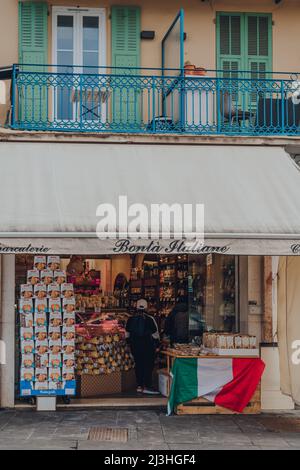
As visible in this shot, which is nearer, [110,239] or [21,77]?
[110,239]

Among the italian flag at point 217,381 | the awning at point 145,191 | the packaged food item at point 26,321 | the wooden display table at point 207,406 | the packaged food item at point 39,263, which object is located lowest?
the wooden display table at point 207,406

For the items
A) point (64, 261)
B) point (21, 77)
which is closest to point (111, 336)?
point (64, 261)

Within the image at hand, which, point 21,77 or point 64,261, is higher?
point 21,77

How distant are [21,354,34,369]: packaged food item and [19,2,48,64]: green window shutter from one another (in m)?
5.18

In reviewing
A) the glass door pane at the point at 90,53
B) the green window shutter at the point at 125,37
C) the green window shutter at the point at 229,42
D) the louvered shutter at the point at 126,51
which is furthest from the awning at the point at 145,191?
the green window shutter at the point at 229,42


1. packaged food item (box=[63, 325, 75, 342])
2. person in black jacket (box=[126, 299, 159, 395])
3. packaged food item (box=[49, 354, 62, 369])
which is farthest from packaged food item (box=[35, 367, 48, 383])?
person in black jacket (box=[126, 299, 159, 395])

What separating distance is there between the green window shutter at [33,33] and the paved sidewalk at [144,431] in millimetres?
6205

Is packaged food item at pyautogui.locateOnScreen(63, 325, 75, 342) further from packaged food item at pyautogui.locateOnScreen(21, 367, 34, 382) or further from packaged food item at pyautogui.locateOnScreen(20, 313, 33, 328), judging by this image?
packaged food item at pyautogui.locateOnScreen(21, 367, 34, 382)

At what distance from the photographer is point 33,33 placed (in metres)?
14.2

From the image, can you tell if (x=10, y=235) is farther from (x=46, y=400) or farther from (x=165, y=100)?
(x=165, y=100)

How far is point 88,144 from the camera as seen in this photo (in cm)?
1306

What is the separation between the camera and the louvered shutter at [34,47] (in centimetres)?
1388

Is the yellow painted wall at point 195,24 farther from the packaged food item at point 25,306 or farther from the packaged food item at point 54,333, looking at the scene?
the packaged food item at point 54,333

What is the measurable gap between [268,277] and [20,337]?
4.42m
